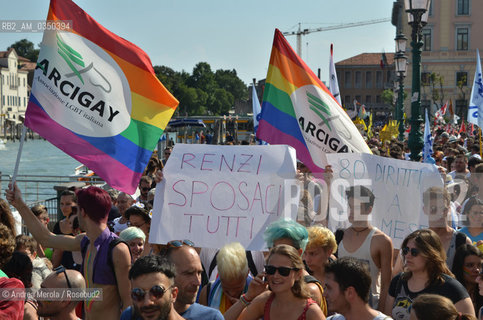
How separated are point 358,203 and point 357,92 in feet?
410

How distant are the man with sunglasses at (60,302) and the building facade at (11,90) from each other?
12619 cm

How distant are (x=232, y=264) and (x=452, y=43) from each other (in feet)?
242

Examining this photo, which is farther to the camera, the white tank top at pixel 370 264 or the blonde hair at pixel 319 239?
the white tank top at pixel 370 264

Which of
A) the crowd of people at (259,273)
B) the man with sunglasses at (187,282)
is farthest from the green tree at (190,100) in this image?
the man with sunglasses at (187,282)

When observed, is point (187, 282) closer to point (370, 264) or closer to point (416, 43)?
point (370, 264)

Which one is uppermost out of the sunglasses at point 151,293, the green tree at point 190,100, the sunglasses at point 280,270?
the green tree at point 190,100

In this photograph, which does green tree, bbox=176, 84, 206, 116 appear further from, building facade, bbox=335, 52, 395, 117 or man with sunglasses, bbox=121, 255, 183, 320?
man with sunglasses, bbox=121, 255, 183, 320

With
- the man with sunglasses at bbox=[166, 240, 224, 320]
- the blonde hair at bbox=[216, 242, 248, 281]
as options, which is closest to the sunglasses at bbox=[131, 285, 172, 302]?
the man with sunglasses at bbox=[166, 240, 224, 320]

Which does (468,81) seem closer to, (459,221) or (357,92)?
(357,92)

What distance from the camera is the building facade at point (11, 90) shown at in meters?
130

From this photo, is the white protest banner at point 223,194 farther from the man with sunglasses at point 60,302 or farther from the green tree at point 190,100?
the green tree at point 190,100

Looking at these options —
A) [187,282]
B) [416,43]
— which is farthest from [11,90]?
[187,282]

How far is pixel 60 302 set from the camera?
3887 millimetres

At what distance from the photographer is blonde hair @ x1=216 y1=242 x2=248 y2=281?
4.28m
